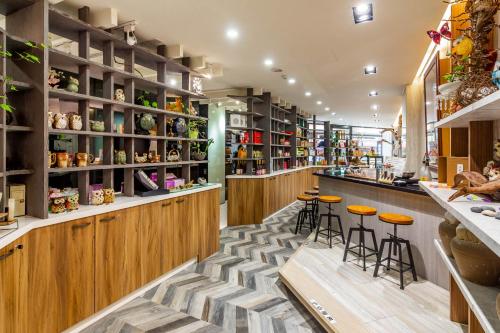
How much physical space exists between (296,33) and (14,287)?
11.4 ft

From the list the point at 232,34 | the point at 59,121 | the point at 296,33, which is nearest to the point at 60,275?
the point at 59,121

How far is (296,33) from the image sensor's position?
3342mm

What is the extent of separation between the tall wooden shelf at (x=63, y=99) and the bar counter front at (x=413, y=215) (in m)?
2.73

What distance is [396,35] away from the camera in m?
3.39

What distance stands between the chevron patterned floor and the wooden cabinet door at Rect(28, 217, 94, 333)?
29 cm

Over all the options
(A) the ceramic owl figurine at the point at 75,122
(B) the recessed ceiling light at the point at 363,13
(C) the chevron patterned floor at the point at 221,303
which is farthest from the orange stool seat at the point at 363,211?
(A) the ceramic owl figurine at the point at 75,122

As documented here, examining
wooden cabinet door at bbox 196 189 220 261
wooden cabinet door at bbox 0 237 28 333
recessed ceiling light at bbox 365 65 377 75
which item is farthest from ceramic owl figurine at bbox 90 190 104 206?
recessed ceiling light at bbox 365 65 377 75

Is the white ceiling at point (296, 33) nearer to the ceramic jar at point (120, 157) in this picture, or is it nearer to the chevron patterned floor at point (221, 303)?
the ceramic jar at point (120, 157)

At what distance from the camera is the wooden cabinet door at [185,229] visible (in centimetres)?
343

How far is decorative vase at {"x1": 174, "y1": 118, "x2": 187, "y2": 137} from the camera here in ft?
12.2

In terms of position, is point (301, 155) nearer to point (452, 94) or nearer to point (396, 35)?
point (396, 35)

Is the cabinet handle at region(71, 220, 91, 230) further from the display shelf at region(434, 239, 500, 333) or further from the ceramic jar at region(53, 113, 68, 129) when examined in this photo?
the display shelf at region(434, 239, 500, 333)

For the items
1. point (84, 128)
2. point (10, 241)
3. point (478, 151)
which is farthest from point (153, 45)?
point (478, 151)

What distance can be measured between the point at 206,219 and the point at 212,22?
250 cm
